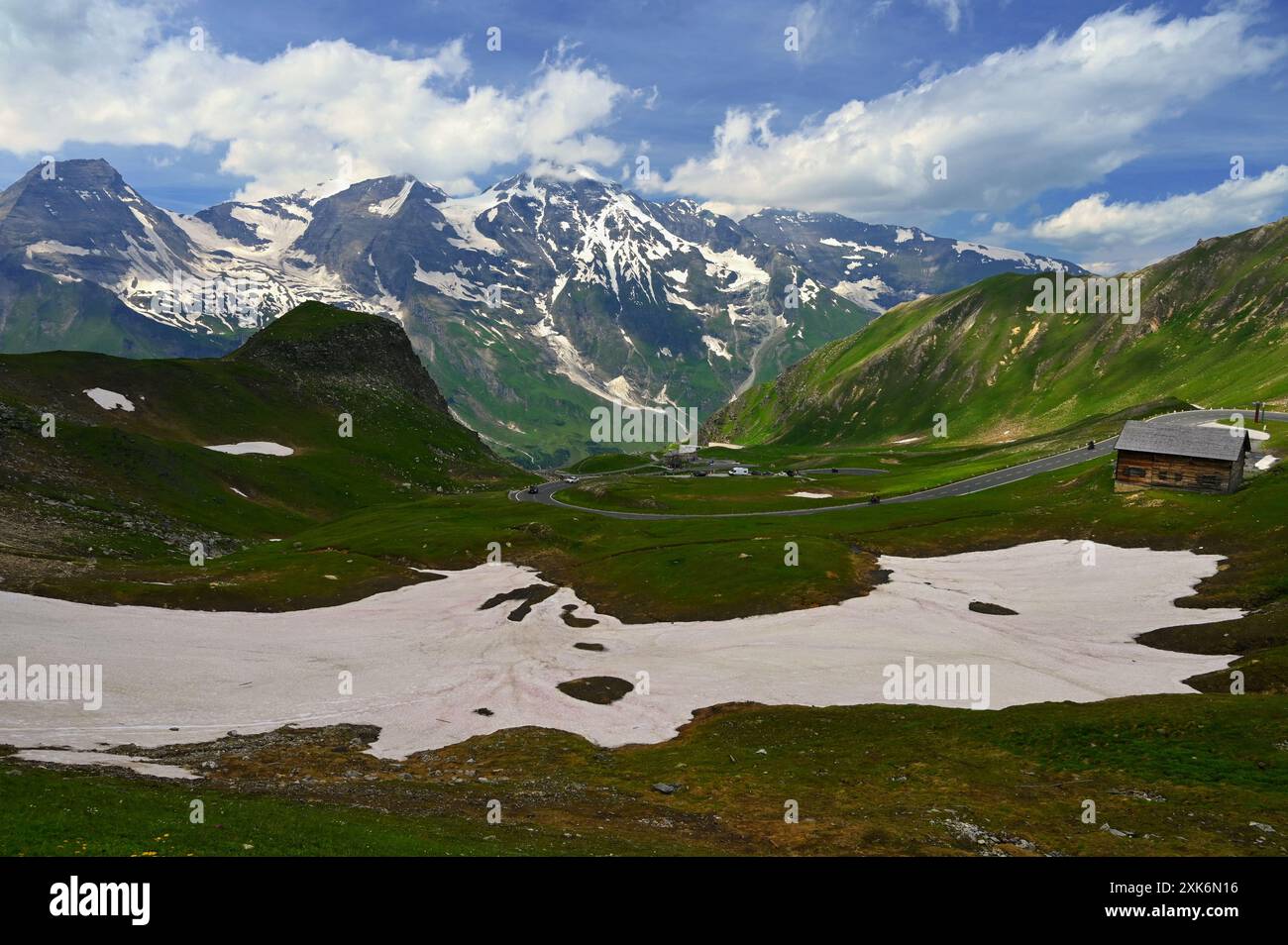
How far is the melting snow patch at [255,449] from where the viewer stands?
17375 cm

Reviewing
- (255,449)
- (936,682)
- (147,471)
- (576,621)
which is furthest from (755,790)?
(255,449)

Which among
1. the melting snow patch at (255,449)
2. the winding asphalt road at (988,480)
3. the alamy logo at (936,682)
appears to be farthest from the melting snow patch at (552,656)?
the melting snow patch at (255,449)

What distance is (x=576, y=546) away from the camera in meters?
125

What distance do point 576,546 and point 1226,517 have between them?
94.8 m

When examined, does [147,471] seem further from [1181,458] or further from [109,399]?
[1181,458]

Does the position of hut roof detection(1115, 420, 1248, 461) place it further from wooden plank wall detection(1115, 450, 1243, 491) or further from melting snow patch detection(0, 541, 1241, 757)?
melting snow patch detection(0, 541, 1241, 757)

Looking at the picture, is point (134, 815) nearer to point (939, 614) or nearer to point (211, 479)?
point (939, 614)

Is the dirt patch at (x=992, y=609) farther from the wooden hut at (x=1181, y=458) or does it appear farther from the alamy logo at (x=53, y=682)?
the alamy logo at (x=53, y=682)
